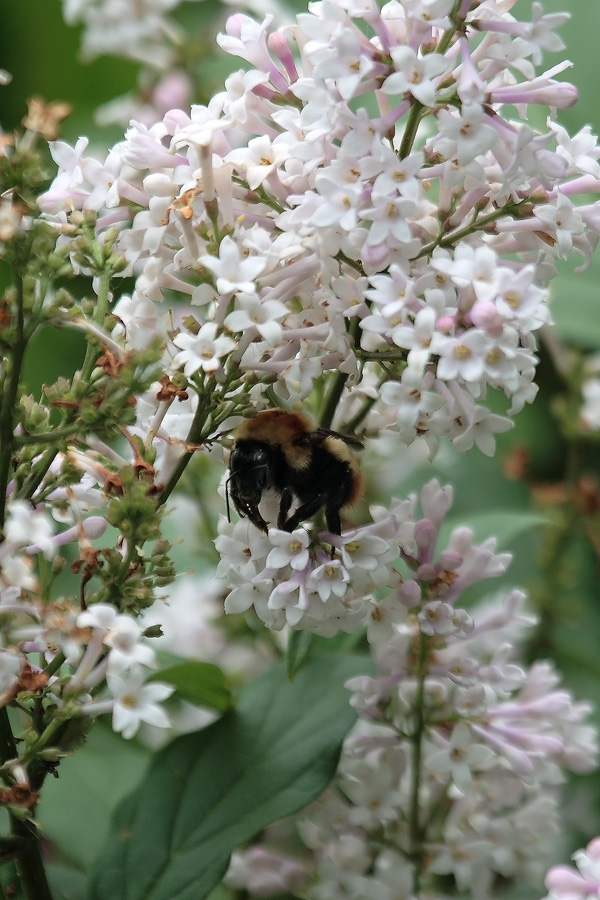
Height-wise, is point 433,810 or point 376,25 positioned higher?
point 376,25

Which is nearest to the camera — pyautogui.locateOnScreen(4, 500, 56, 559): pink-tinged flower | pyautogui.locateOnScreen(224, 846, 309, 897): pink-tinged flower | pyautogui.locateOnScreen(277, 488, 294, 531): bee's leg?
pyautogui.locateOnScreen(4, 500, 56, 559): pink-tinged flower

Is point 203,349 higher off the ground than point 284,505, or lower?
higher

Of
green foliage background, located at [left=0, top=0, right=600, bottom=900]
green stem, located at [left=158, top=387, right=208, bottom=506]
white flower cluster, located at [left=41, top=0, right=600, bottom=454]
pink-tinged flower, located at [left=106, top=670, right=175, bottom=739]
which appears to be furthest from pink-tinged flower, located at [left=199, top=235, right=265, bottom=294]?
green foliage background, located at [left=0, top=0, right=600, bottom=900]

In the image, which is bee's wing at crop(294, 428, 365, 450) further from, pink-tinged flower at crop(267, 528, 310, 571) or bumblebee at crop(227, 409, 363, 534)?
pink-tinged flower at crop(267, 528, 310, 571)

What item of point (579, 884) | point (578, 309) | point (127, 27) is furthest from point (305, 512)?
point (127, 27)

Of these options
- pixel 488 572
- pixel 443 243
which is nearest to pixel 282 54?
pixel 443 243

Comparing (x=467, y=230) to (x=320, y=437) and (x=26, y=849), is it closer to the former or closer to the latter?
(x=320, y=437)

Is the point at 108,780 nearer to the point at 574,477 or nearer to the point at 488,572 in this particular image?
the point at 488,572
